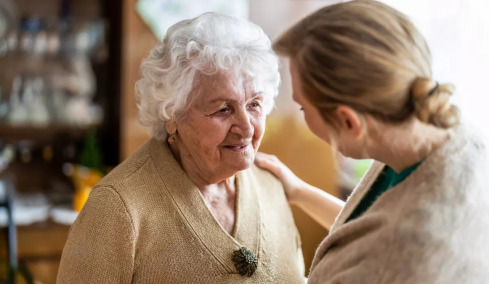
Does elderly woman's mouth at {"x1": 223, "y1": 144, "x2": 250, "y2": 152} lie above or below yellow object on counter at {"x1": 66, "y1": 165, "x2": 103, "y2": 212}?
above

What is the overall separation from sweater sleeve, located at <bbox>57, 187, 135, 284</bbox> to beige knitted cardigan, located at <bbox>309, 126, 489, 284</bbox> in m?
0.55

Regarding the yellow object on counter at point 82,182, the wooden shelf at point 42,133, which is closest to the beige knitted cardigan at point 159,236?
the yellow object on counter at point 82,182

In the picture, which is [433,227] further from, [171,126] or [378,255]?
[171,126]

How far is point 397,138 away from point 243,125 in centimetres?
59

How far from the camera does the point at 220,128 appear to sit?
1.48m

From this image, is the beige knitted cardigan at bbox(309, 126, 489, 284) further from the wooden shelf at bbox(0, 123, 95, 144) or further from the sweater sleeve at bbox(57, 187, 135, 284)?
the wooden shelf at bbox(0, 123, 95, 144)

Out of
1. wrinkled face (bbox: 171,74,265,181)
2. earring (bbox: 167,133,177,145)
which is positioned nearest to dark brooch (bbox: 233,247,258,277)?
wrinkled face (bbox: 171,74,265,181)

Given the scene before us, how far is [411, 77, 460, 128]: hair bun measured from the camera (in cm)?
91

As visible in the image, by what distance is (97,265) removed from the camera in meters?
1.33

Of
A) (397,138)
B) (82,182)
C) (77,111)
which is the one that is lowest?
(82,182)

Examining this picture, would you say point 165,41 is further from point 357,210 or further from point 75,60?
point 75,60

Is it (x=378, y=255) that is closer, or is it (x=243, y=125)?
(x=378, y=255)

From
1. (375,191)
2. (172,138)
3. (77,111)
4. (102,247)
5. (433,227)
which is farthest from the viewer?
(77,111)

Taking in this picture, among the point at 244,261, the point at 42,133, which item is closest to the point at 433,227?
the point at 244,261
